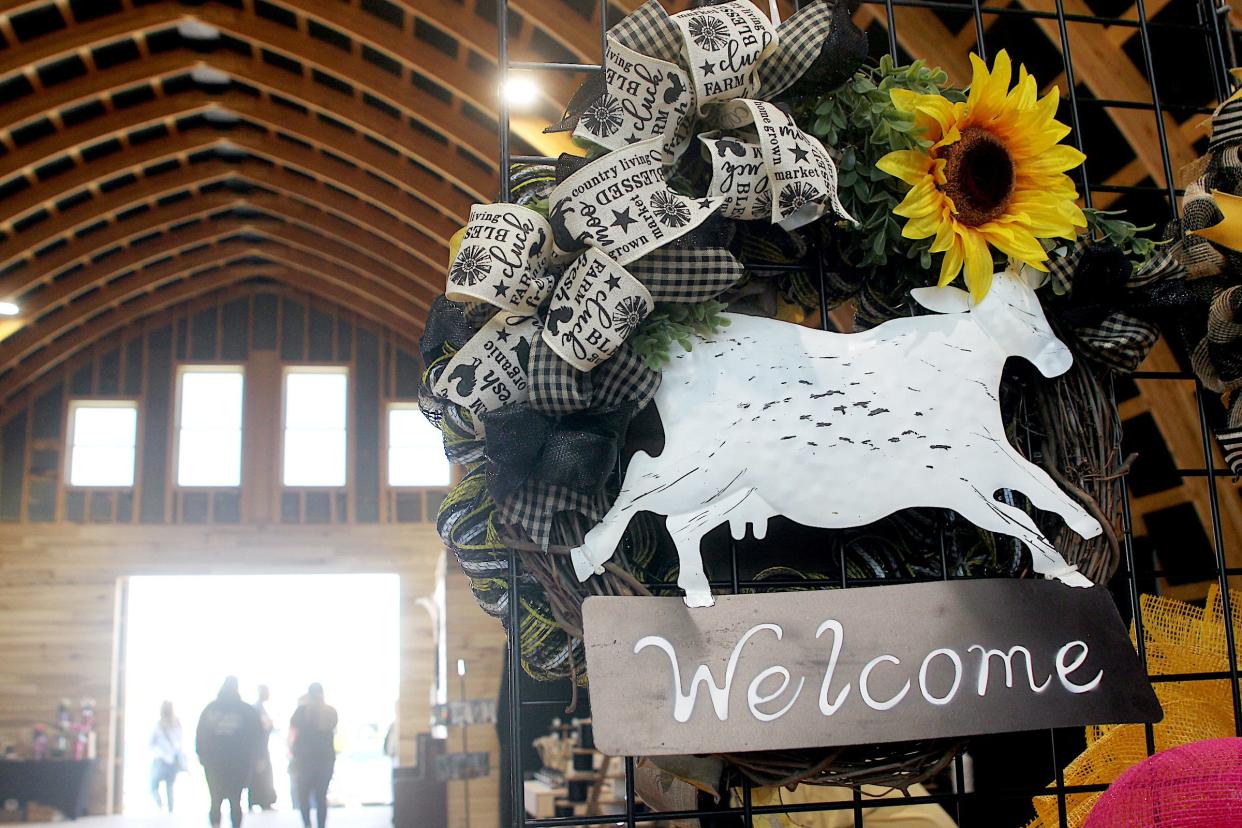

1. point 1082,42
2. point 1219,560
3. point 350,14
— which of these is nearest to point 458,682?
point 350,14

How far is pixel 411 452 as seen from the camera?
1557 cm

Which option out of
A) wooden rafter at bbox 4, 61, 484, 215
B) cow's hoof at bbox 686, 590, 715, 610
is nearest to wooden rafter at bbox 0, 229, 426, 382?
wooden rafter at bbox 4, 61, 484, 215

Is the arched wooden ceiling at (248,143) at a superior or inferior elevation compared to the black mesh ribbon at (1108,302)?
superior

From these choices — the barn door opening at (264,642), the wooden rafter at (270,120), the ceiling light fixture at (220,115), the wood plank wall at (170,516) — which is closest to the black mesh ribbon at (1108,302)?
the wooden rafter at (270,120)

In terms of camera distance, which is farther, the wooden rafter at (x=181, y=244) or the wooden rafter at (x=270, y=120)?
the wooden rafter at (x=181, y=244)

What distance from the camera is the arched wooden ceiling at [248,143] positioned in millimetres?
9164

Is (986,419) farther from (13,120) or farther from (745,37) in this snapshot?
(13,120)

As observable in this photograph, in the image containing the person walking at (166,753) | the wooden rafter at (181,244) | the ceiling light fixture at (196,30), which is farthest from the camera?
the person walking at (166,753)

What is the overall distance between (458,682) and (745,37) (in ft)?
25.5

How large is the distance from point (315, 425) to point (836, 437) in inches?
584

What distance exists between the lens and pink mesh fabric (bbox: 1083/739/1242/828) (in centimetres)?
93

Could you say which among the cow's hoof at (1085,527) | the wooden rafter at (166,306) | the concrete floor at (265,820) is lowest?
the concrete floor at (265,820)

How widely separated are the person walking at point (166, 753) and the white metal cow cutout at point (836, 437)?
13.7m

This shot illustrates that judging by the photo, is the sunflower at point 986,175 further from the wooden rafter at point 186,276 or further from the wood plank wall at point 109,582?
the wood plank wall at point 109,582
